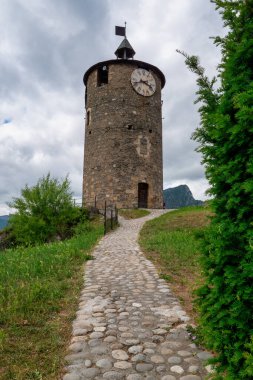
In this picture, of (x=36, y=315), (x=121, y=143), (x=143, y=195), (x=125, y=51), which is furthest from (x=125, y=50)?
(x=36, y=315)

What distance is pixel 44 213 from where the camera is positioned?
823 inches

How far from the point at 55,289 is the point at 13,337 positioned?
6.31ft

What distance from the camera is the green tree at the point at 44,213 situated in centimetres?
2050

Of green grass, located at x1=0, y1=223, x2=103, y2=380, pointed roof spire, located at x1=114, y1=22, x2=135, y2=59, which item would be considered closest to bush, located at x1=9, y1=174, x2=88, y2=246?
green grass, located at x1=0, y1=223, x2=103, y2=380

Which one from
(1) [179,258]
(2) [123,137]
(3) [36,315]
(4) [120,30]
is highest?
(4) [120,30]

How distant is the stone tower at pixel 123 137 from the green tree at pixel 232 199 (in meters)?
24.9

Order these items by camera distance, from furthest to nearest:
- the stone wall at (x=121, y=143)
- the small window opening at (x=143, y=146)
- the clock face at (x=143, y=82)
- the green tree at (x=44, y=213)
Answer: the clock face at (x=143, y=82) < the small window opening at (x=143, y=146) < the stone wall at (x=121, y=143) < the green tree at (x=44, y=213)

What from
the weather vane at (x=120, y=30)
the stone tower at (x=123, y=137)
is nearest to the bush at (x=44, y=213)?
the stone tower at (x=123, y=137)

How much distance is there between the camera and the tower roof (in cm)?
3278

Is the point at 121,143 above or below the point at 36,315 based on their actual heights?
above

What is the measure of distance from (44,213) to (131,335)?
17.4 meters

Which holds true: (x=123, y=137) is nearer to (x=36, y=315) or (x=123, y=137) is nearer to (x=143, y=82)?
(x=143, y=82)

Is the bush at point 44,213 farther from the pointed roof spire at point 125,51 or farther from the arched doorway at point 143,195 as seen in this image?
the pointed roof spire at point 125,51

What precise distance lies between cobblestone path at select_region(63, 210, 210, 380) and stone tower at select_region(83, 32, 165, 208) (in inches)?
837
